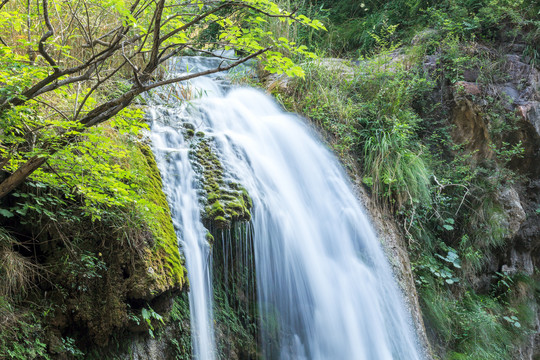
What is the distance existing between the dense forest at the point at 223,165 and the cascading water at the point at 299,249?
0.55 feet

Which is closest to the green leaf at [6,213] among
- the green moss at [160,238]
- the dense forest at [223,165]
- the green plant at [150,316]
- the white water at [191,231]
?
the dense forest at [223,165]

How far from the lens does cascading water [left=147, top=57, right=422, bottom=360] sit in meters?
3.91

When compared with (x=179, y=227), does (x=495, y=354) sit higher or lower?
lower

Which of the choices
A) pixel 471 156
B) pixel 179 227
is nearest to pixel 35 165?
pixel 179 227

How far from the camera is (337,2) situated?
9.23 meters

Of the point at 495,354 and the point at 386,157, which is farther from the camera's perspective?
the point at 386,157

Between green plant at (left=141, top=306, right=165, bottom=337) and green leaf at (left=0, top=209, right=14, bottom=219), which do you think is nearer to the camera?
green leaf at (left=0, top=209, right=14, bottom=219)

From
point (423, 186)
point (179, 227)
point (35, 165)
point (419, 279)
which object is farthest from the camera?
point (423, 186)

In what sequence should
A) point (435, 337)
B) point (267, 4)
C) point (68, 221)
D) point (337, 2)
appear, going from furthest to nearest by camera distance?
1. point (337, 2)
2. point (435, 337)
3. point (68, 221)
4. point (267, 4)

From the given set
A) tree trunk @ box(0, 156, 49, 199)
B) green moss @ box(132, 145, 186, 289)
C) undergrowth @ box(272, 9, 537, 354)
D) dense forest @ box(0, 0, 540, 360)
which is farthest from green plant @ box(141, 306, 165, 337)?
undergrowth @ box(272, 9, 537, 354)

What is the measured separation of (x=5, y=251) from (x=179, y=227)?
131 cm

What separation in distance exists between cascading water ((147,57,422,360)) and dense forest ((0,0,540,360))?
169 mm

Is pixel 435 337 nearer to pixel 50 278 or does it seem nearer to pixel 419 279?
pixel 419 279

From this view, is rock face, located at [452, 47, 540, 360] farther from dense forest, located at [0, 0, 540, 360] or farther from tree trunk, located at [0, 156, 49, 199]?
tree trunk, located at [0, 156, 49, 199]
